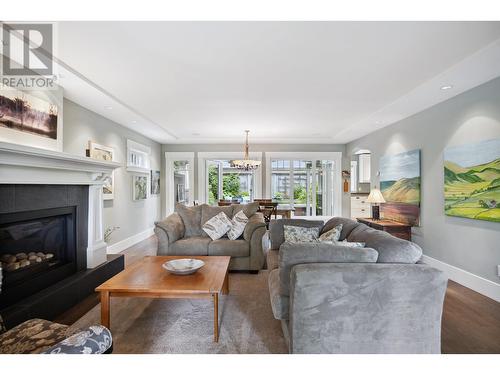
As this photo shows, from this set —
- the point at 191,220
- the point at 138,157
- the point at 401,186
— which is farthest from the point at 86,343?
the point at 138,157

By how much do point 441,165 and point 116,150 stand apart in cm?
532

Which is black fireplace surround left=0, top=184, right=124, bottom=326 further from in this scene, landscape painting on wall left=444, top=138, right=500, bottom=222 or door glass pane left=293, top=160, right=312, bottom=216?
door glass pane left=293, top=160, right=312, bottom=216

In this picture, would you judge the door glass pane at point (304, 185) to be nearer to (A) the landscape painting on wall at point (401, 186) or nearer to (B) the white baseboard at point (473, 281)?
(A) the landscape painting on wall at point (401, 186)

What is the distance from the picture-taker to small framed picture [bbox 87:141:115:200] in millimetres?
3795

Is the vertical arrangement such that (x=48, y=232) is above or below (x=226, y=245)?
above

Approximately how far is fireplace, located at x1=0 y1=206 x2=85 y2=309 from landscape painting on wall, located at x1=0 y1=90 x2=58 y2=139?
2.94 feet

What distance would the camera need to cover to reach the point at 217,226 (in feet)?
12.1

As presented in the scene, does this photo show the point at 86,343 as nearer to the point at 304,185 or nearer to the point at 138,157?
the point at 138,157

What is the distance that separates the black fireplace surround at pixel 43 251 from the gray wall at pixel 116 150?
1.16 metres

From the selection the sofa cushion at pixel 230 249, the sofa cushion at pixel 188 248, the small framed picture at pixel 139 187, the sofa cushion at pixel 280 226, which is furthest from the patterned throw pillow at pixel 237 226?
the small framed picture at pixel 139 187

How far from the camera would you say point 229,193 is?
7199 millimetres
